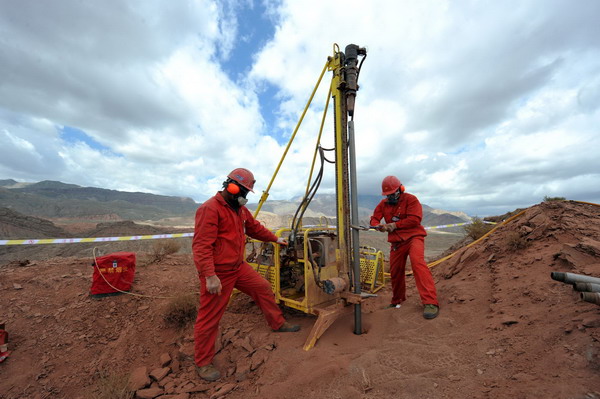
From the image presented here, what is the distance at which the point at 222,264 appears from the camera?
137 inches

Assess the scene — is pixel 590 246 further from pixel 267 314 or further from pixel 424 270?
pixel 267 314

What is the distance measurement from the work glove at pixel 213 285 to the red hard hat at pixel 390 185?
2.82 m

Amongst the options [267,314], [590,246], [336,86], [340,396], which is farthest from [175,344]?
[590,246]

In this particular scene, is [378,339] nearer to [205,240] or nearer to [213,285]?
[213,285]

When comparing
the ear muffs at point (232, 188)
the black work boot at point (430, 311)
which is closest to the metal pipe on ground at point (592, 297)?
the black work boot at point (430, 311)

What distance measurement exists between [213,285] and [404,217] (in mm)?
2971

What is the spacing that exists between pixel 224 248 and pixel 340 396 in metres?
2.02

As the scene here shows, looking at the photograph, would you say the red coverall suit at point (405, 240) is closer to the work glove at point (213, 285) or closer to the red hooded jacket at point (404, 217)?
the red hooded jacket at point (404, 217)

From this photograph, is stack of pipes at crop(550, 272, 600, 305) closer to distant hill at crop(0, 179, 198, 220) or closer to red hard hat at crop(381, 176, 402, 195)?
red hard hat at crop(381, 176, 402, 195)

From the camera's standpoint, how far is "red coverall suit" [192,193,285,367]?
3.27 meters

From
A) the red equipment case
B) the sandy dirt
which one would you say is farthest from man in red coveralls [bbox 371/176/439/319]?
the red equipment case

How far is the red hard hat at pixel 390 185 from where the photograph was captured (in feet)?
14.3

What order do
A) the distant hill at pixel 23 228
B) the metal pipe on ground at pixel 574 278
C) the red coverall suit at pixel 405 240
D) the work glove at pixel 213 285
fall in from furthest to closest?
the distant hill at pixel 23 228 → the red coverall suit at pixel 405 240 → the work glove at pixel 213 285 → the metal pipe on ground at pixel 574 278

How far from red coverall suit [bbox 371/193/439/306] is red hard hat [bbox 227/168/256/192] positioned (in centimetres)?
212
